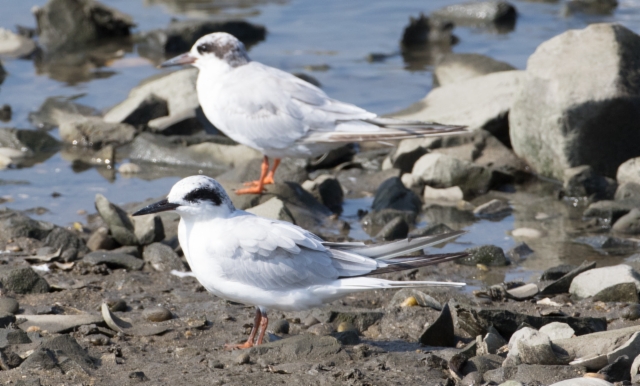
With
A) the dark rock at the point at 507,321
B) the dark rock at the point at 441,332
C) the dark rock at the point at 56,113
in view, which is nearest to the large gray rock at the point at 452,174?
the dark rock at the point at 507,321

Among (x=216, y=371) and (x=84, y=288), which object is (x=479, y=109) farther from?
(x=216, y=371)

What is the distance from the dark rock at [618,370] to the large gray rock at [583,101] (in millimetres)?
4049

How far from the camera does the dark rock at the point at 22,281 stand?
5.26 m

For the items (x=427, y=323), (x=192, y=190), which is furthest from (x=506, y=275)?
(x=192, y=190)

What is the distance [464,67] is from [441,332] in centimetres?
684

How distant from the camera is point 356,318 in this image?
4848 millimetres

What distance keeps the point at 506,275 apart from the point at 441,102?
3.82 metres

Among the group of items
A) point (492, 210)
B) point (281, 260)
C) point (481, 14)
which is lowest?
point (492, 210)

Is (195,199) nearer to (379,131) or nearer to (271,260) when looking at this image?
(271,260)

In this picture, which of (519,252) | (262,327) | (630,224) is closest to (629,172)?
(630,224)

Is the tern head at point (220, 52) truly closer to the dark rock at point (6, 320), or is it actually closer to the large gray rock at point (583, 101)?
the large gray rock at point (583, 101)

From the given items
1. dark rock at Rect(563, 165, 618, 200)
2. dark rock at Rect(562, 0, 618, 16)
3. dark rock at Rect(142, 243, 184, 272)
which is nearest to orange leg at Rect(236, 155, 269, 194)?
dark rock at Rect(142, 243, 184, 272)

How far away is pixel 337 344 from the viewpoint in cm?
421

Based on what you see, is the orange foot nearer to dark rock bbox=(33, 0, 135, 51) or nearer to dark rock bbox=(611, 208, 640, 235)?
dark rock bbox=(611, 208, 640, 235)
